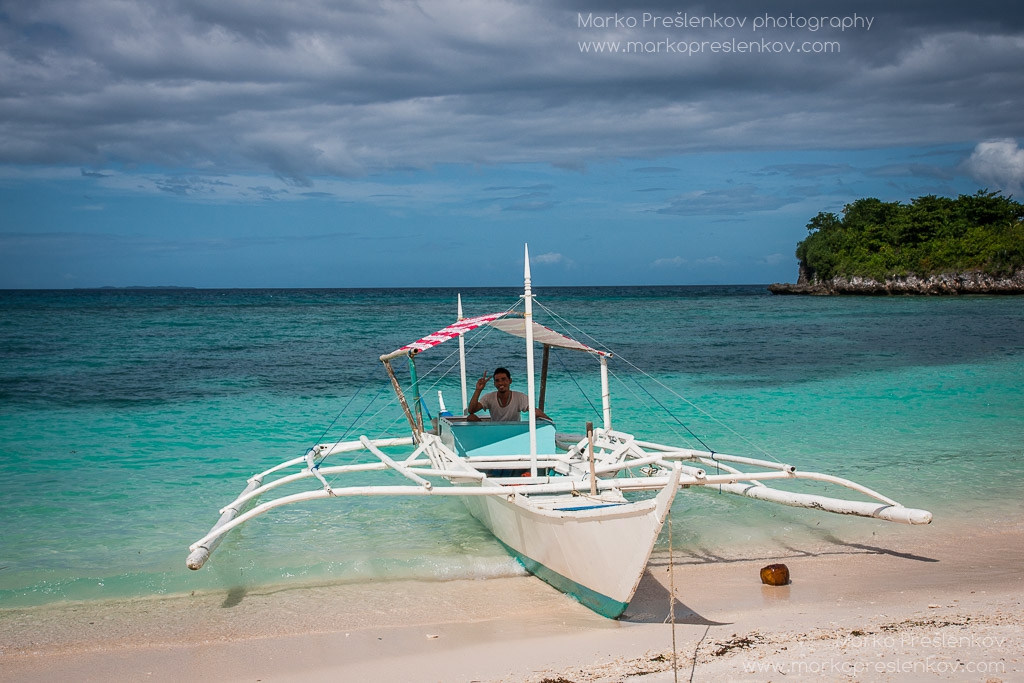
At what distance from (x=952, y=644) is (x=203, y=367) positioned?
65.1 ft

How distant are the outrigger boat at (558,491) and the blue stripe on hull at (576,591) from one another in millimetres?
12

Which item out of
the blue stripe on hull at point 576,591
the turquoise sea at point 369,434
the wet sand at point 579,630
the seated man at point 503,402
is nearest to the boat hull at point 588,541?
the blue stripe on hull at point 576,591

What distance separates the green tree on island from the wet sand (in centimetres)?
Result: 5664

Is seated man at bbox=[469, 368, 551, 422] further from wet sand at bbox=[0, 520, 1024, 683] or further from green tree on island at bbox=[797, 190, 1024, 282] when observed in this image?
green tree on island at bbox=[797, 190, 1024, 282]

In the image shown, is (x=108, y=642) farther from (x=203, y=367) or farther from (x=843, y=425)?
(x=203, y=367)

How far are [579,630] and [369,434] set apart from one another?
8.02 m

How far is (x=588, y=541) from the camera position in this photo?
496 cm

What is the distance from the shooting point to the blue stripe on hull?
Answer: 5078 mm

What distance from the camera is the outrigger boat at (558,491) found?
15.8ft

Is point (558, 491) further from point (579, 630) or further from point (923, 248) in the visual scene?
point (923, 248)

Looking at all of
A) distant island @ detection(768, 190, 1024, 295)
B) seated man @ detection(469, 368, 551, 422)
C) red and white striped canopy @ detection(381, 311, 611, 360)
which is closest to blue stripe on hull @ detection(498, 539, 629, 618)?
red and white striped canopy @ detection(381, 311, 611, 360)

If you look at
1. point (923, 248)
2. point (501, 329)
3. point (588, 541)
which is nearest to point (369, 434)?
point (501, 329)

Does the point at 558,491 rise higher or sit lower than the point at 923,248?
lower

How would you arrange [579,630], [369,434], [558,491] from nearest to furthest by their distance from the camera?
[579,630] → [558,491] → [369,434]
